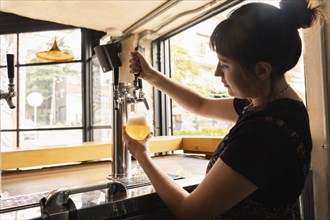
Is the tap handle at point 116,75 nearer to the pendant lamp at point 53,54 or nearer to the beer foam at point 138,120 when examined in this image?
the beer foam at point 138,120

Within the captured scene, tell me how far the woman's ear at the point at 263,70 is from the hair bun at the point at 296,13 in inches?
5.6

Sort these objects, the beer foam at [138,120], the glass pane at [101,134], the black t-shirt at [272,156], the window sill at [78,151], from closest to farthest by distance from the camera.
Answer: the black t-shirt at [272,156], the beer foam at [138,120], the window sill at [78,151], the glass pane at [101,134]

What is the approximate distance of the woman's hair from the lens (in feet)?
2.51

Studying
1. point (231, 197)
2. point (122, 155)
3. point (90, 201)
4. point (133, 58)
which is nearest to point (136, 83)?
point (133, 58)

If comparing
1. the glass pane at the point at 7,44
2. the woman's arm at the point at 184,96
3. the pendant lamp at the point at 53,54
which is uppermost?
the glass pane at the point at 7,44

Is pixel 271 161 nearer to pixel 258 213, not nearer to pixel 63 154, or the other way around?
pixel 258 213

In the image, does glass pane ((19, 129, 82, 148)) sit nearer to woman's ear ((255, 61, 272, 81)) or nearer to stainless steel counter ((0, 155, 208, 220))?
stainless steel counter ((0, 155, 208, 220))

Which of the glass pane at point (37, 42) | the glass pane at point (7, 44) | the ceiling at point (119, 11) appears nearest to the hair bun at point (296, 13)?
the ceiling at point (119, 11)

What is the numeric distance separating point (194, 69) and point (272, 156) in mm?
2950

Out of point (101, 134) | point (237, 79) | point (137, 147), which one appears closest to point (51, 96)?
point (101, 134)

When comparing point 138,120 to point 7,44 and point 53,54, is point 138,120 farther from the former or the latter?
point 7,44

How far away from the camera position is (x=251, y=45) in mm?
763

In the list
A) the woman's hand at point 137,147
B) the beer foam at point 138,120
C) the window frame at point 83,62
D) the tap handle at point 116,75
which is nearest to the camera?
the woman's hand at point 137,147

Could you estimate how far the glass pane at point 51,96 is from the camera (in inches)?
218
